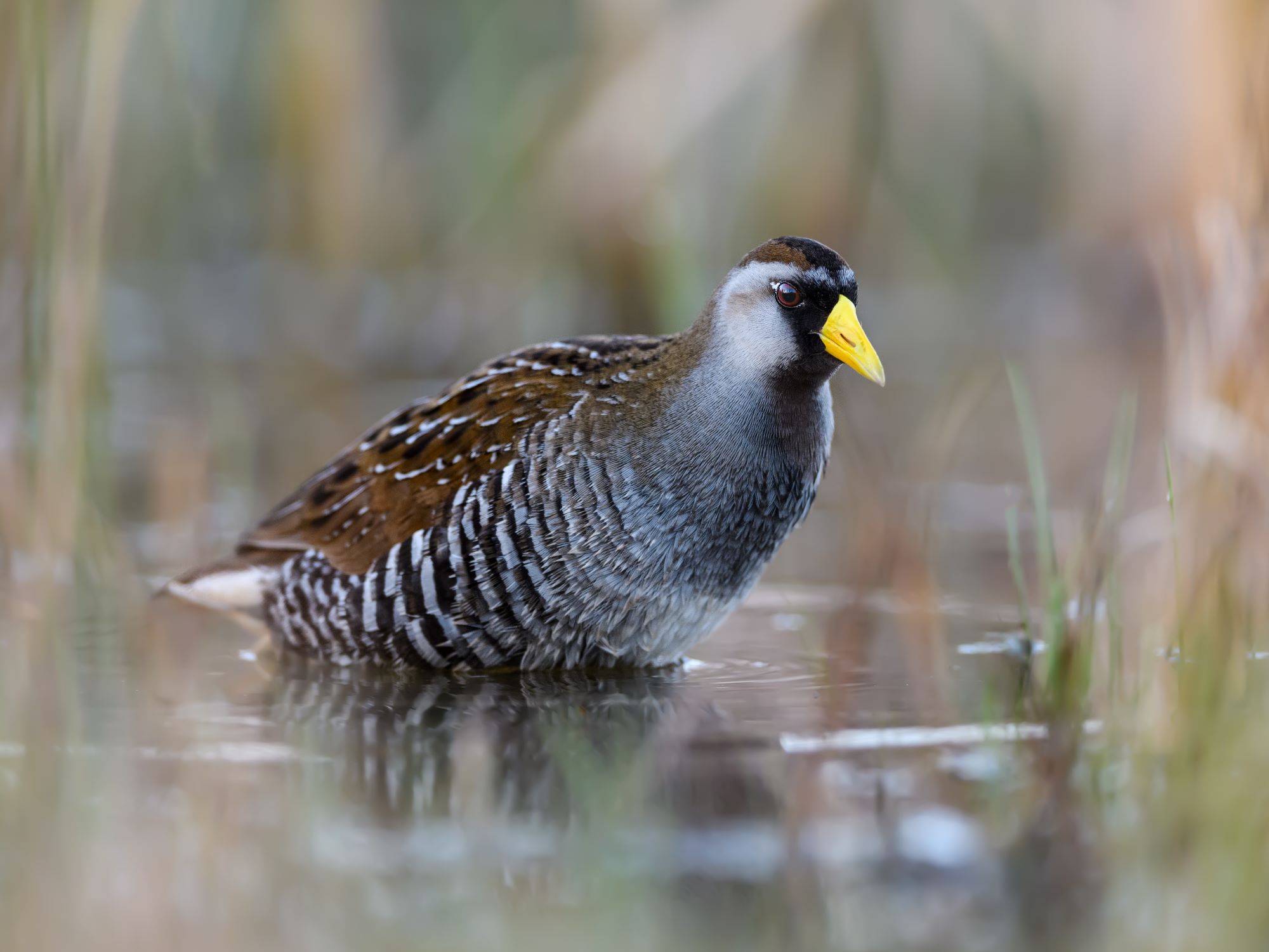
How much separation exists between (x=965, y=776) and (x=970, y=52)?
8790 mm

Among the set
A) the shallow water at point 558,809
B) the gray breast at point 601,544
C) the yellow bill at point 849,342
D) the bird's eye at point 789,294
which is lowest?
the shallow water at point 558,809

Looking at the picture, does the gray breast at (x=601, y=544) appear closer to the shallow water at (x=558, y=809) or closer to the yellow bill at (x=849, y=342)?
the shallow water at (x=558, y=809)

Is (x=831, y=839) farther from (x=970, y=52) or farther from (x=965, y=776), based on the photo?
(x=970, y=52)

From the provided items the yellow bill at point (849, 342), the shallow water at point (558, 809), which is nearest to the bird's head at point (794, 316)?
the yellow bill at point (849, 342)

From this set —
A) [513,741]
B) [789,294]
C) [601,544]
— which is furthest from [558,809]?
[789,294]

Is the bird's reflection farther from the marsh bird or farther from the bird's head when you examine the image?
the bird's head

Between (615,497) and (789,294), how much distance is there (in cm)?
71

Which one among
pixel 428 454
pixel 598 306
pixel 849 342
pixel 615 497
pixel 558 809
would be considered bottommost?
pixel 558 809

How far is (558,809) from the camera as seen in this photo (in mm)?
3205

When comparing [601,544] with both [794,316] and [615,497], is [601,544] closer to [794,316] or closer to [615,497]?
[615,497]

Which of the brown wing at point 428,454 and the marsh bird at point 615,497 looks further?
the brown wing at point 428,454

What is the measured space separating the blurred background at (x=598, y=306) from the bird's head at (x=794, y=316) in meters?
0.40

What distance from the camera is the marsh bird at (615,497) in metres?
4.42

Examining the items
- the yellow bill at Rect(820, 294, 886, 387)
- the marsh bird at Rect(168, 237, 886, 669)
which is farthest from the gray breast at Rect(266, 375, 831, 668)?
the yellow bill at Rect(820, 294, 886, 387)
